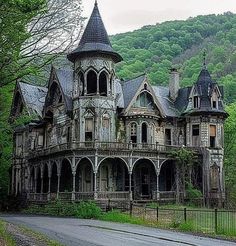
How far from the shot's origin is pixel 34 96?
173 feet

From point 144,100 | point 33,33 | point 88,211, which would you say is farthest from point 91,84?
point 33,33

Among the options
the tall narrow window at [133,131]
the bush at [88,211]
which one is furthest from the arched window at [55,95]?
the bush at [88,211]

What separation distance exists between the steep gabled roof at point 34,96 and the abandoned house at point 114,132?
366 mm

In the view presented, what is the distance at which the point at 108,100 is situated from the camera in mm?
42562

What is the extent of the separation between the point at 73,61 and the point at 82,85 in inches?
91.3

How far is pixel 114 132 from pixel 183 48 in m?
85.1

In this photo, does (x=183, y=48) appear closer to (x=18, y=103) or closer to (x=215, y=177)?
(x=18, y=103)

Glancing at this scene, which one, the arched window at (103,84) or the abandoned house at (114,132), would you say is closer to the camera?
the abandoned house at (114,132)

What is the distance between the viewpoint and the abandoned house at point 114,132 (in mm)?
41094

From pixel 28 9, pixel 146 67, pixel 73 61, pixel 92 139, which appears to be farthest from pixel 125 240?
pixel 146 67

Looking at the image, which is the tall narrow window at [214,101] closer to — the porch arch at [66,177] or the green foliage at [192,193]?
the green foliage at [192,193]

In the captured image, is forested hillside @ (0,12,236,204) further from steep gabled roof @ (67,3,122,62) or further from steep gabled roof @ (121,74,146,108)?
steep gabled roof @ (67,3,122,62)

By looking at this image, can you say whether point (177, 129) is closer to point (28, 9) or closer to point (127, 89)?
point (127, 89)

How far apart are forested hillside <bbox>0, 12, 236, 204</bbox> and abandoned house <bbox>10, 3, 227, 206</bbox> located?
44.3m
